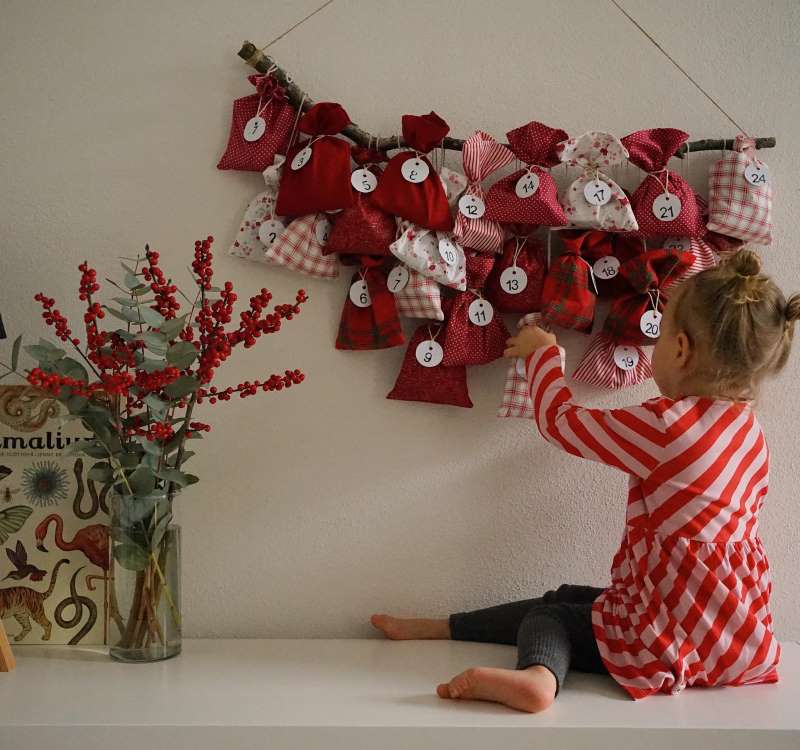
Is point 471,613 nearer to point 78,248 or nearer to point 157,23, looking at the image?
point 78,248

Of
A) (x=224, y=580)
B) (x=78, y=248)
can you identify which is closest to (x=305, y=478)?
(x=224, y=580)

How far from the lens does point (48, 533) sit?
132cm

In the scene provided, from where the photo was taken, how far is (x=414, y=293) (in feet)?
4.49

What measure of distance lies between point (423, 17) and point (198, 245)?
1.92ft

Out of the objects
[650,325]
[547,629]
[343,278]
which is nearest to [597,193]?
[650,325]

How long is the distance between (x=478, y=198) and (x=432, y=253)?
0.12m

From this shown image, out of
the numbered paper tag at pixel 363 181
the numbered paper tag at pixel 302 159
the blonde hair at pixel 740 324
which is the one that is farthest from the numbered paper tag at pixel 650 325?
the numbered paper tag at pixel 302 159

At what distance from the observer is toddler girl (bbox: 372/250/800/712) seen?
3.80 feet

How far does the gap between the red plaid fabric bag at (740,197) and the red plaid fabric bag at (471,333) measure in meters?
0.39

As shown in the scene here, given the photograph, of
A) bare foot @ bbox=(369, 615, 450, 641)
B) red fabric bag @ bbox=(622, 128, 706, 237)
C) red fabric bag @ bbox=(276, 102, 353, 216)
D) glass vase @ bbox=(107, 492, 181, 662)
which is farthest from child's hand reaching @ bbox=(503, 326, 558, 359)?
glass vase @ bbox=(107, 492, 181, 662)

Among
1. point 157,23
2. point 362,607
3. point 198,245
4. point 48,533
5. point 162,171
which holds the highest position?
point 157,23

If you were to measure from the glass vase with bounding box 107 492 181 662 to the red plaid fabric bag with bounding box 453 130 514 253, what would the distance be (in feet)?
2.03

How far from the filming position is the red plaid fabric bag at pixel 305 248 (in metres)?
1.36

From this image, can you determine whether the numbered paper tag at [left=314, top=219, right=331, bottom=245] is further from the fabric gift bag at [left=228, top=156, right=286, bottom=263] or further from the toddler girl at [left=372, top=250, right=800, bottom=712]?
the toddler girl at [left=372, top=250, right=800, bottom=712]
